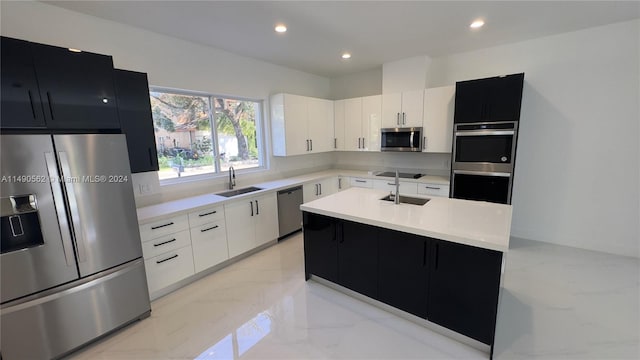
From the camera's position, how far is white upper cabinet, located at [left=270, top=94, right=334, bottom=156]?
13.4 ft

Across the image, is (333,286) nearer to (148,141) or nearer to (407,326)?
(407,326)

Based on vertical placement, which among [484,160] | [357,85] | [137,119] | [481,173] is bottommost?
[481,173]

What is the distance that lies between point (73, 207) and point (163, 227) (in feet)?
2.48

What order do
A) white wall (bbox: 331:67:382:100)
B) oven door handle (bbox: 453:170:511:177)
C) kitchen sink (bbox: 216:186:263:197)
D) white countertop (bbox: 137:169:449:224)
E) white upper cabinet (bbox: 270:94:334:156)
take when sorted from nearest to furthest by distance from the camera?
white countertop (bbox: 137:169:449:224) < oven door handle (bbox: 453:170:511:177) < kitchen sink (bbox: 216:186:263:197) < white upper cabinet (bbox: 270:94:334:156) < white wall (bbox: 331:67:382:100)

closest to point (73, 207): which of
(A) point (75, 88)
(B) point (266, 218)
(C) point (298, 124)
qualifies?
(A) point (75, 88)

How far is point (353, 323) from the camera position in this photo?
2207mm

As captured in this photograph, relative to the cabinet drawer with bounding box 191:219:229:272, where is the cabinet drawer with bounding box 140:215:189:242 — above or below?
above

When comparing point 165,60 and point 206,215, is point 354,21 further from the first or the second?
point 206,215

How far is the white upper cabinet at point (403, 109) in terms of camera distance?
3.94m

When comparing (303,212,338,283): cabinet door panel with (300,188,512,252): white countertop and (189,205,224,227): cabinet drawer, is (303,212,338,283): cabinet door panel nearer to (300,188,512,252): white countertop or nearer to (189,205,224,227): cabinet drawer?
(300,188,512,252): white countertop

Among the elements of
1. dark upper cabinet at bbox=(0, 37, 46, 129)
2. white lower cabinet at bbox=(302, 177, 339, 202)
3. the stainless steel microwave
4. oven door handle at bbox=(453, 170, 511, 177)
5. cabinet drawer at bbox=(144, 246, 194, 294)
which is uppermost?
dark upper cabinet at bbox=(0, 37, 46, 129)

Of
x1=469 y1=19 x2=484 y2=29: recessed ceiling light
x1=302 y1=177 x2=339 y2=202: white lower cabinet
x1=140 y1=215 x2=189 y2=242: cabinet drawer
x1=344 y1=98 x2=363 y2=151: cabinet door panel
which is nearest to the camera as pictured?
→ x1=140 y1=215 x2=189 y2=242: cabinet drawer

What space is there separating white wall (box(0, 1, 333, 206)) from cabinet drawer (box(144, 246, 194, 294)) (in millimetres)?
724

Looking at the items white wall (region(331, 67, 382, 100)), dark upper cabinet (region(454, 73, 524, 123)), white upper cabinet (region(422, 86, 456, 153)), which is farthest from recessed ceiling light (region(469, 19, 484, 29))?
white wall (region(331, 67, 382, 100))
